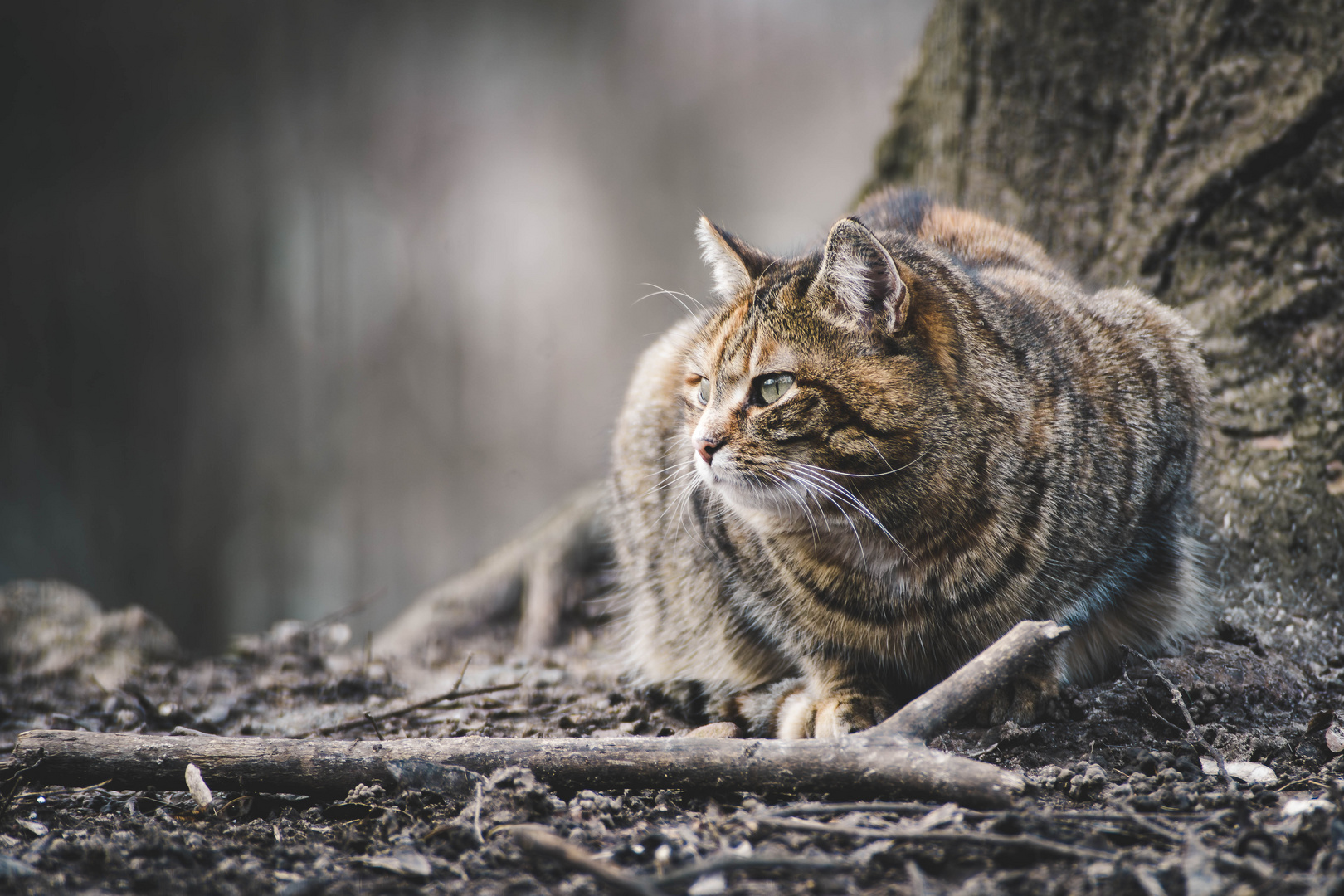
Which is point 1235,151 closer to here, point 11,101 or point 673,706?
point 673,706

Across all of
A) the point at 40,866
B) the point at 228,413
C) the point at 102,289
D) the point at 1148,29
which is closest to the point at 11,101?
the point at 102,289

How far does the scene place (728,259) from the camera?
219 cm

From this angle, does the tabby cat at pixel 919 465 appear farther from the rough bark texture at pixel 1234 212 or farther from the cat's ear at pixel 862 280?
the rough bark texture at pixel 1234 212

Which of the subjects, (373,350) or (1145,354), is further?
(373,350)

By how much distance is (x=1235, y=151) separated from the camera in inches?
96.5

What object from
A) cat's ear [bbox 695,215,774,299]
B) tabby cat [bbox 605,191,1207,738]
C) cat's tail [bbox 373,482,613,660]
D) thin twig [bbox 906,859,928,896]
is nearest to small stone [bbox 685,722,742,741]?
tabby cat [bbox 605,191,1207,738]

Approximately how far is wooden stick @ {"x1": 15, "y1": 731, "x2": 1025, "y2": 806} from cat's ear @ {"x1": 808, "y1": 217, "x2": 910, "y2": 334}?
88cm

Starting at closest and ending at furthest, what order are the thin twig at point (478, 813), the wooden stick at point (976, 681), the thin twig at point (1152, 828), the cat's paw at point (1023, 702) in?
the thin twig at point (1152, 828), the thin twig at point (478, 813), the wooden stick at point (976, 681), the cat's paw at point (1023, 702)

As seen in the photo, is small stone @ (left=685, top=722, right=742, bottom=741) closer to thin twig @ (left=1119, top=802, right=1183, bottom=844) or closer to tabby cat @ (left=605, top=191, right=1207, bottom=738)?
tabby cat @ (left=605, top=191, right=1207, bottom=738)

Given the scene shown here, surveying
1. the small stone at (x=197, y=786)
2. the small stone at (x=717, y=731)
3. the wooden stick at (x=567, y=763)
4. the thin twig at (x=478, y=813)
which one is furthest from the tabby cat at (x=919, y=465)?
the small stone at (x=197, y=786)

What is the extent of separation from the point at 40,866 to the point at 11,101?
4649mm

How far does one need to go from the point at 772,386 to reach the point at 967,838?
1.02 meters

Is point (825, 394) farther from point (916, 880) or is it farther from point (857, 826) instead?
point (916, 880)

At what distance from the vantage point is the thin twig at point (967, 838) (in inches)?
44.7
